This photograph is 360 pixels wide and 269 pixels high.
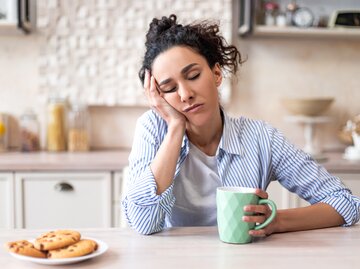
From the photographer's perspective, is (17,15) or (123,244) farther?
(17,15)

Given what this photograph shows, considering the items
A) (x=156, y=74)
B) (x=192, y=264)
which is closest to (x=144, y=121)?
(x=156, y=74)

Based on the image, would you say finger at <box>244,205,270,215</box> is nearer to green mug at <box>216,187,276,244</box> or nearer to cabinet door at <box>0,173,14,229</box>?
green mug at <box>216,187,276,244</box>

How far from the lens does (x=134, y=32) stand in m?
2.85

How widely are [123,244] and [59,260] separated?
19cm

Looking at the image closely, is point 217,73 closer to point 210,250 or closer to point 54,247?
point 210,250

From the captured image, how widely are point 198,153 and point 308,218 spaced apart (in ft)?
1.21

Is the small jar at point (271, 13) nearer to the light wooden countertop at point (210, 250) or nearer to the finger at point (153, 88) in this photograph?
the finger at point (153, 88)

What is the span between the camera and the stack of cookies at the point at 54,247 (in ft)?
3.12

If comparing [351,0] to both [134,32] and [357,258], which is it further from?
[357,258]

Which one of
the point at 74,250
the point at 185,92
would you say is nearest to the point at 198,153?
the point at 185,92

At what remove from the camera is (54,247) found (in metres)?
0.96

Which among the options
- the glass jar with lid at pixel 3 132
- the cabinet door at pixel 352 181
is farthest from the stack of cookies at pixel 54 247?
the glass jar with lid at pixel 3 132

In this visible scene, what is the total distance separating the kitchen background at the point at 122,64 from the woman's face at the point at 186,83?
1383 mm

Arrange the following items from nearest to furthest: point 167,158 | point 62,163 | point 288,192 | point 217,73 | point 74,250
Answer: point 74,250
point 167,158
point 217,73
point 62,163
point 288,192
